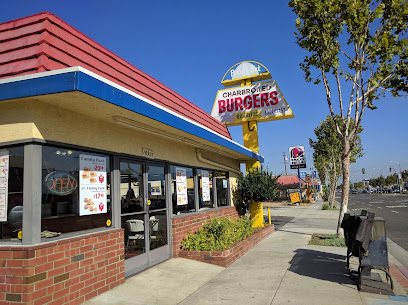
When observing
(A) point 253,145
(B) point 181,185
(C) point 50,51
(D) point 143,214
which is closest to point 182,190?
(B) point 181,185

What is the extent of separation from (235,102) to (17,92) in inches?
387

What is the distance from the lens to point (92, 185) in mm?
5273

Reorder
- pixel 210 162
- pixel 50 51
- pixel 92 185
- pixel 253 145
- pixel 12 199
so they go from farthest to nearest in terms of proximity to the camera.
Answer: pixel 253 145
pixel 210 162
pixel 92 185
pixel 50 51
pixel 12 199

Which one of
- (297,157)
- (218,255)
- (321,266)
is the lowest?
(321,266)

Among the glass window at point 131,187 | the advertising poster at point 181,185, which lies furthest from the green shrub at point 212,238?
the glass window at point 131,187

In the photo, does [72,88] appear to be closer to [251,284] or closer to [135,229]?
[135,229]

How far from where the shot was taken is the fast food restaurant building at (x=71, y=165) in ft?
13.2

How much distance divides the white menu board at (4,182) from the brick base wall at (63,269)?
51 centimetres

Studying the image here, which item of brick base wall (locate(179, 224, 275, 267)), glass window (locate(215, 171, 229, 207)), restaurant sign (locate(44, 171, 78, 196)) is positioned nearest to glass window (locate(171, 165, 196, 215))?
brick base wall (locate(179, 224, 275, 267))

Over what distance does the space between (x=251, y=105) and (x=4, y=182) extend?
9804 mm

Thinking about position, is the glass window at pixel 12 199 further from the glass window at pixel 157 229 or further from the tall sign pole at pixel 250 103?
the tall sign pole at pixel 250 103

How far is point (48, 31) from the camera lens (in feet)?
15.4

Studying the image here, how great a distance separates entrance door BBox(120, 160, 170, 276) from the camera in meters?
6.12

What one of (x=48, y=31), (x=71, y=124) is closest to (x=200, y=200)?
(x=71, y=124)
